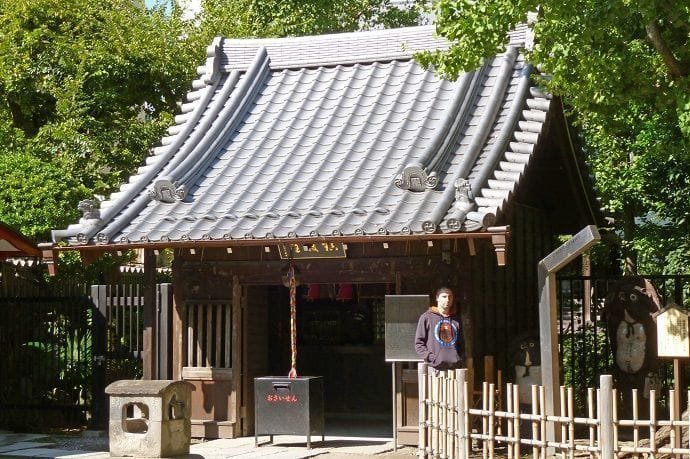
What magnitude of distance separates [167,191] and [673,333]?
7.13 meters

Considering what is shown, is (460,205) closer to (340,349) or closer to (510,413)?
(510,413)

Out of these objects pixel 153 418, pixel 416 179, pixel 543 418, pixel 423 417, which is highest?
pixel 416 179

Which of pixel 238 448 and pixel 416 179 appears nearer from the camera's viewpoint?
pixel 416 179

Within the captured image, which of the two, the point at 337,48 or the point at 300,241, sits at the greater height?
the point at 337,48

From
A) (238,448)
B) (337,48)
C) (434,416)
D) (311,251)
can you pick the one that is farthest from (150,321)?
(434,416)

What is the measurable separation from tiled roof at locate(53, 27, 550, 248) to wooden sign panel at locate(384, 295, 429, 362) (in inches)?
47.6

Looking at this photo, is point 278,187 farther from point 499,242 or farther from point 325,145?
point 499,242

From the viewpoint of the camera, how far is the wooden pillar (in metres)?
15.8

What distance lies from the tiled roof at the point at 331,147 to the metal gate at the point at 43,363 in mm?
2582

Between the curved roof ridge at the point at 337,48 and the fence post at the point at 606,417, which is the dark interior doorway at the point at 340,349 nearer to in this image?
the curved roof ridge at the point at 337,48

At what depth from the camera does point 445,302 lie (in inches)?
533

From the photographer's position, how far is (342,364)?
64.5 ft

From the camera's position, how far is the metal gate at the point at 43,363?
17203mm

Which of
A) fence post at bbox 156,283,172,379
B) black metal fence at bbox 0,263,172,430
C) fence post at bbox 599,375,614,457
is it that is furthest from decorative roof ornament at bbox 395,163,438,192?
fence post at bbox 599,375,614,457
